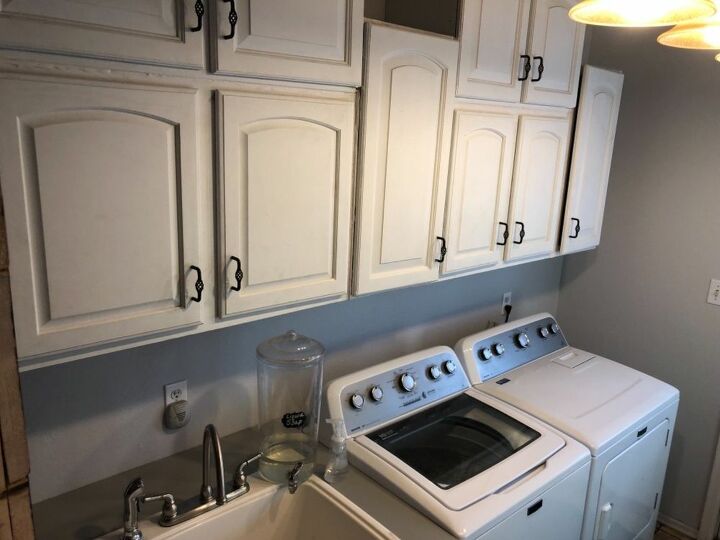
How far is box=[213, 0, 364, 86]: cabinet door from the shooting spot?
118 centimetres

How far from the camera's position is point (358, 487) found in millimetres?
1567

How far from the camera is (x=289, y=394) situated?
173cm

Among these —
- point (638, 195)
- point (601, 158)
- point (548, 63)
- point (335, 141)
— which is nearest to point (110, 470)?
point (335, 141)

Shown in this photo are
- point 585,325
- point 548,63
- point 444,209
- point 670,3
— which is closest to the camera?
point 670,3

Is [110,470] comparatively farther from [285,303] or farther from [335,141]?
[335,141]

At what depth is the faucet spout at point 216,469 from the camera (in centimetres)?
138

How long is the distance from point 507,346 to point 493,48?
1.16 m

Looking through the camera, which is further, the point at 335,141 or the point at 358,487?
the point at 358,487

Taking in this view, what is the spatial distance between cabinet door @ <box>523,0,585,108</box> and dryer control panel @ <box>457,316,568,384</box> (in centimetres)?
91

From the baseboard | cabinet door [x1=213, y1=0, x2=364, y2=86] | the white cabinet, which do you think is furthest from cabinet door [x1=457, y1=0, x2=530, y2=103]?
the baseboard

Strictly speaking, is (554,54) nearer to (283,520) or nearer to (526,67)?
(526,67)

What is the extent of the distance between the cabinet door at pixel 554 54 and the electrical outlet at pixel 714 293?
1063 millimetres

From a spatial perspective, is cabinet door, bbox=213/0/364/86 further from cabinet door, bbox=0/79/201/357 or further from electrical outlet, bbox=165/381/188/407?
electrical outlet, bbox=165/381/188/407

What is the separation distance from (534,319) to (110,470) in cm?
177
